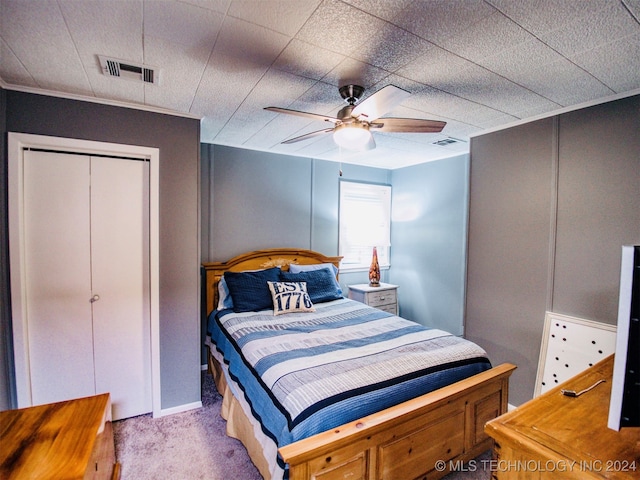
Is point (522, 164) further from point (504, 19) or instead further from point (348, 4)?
point (348, 4)

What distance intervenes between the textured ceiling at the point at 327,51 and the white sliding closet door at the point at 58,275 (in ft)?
1.99

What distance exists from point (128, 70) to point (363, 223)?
345 cm

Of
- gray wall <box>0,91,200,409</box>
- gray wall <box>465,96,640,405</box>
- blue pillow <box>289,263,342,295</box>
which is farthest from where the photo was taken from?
blue pillow <box>289,263,342,295</box>

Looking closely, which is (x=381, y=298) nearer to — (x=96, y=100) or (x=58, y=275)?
(x=58, y=275)

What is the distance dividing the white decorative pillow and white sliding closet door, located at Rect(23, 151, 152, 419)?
3.56 ft

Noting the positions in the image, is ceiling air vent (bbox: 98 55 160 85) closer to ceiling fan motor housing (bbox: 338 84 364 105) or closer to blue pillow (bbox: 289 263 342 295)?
ceiling fan motor housing (bbox: 338 84 364 105)

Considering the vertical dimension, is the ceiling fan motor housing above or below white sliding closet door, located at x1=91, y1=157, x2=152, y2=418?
above

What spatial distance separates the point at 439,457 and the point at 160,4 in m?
2.72

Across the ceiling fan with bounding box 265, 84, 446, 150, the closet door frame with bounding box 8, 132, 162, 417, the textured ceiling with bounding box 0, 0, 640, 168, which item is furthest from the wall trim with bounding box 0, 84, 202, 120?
the ceiling fan with bounding box 265, 84, 446, 150

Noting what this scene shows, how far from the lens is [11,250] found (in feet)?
6.93

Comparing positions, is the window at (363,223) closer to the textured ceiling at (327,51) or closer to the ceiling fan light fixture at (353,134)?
the textured ceiling at (327,51)

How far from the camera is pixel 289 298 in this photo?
2.99 m

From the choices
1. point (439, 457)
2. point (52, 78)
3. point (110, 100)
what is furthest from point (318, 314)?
point (52, 78)

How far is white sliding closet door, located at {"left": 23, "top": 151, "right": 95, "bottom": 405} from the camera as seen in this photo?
7.30 feet
